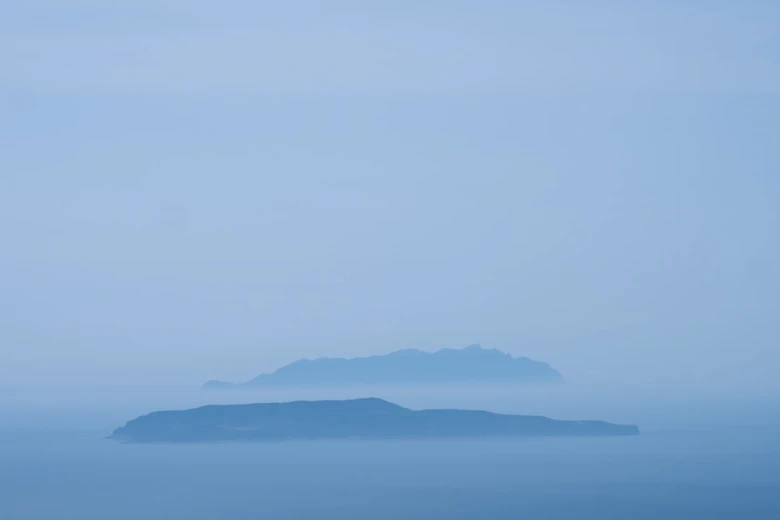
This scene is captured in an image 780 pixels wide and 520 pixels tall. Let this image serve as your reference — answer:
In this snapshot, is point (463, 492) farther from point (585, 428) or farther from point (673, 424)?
point (673, 424)

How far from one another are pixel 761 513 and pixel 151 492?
68.5 feet

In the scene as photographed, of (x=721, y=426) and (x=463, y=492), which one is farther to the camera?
(x=721, y=426)

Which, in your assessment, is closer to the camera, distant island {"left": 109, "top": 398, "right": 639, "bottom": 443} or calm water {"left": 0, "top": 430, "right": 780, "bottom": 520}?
calm water {"left": 0, "top": 430, "right": 780, "bottom": 520}

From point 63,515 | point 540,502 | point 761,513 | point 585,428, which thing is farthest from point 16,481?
point 585,428

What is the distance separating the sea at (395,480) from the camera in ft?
103

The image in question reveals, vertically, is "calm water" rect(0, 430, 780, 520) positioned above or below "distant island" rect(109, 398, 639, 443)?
below

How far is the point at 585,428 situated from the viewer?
77250mm

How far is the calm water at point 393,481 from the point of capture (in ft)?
103

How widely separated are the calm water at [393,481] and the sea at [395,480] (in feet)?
0.22

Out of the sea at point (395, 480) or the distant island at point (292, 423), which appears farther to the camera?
the distant island at point (292, 423)

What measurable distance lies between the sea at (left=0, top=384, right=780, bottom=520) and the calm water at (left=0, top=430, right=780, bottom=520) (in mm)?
67

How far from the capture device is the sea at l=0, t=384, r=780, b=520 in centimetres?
3138

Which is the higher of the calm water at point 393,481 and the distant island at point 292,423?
the distant island at point 292,423

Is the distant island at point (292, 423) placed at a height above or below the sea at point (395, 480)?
above
